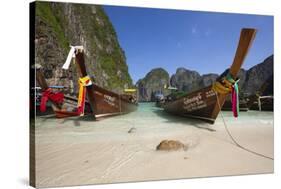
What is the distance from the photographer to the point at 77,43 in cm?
438

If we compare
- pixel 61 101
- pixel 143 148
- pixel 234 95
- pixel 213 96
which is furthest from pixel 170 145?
pixel 61 101

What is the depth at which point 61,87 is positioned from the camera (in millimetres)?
4305

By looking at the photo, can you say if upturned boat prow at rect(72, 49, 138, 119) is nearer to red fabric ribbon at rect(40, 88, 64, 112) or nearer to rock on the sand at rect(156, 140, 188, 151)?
red fabric ribbon at rect(40, 88, 64, 112)

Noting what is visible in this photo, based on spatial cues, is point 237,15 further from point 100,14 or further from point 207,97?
point 100,14

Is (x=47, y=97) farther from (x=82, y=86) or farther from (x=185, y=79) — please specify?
(x=185, y=79)

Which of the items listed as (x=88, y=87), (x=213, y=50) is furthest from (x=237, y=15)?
(x=88, y=87)

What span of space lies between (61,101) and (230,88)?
7.28 feet

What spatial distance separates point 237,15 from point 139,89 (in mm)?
1668

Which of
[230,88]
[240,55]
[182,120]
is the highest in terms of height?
[240,55]

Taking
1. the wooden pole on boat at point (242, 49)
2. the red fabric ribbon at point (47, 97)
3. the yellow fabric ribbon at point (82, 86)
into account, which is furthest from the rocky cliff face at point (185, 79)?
the red fabric ribbon at point (47, 97)

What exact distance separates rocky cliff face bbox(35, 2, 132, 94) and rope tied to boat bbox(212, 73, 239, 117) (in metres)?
1.20

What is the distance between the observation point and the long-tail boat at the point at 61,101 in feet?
13.7

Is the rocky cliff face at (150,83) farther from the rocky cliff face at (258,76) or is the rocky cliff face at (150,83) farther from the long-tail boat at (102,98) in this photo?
the rocky cliff face at (258,76)

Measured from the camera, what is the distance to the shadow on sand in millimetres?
4738
